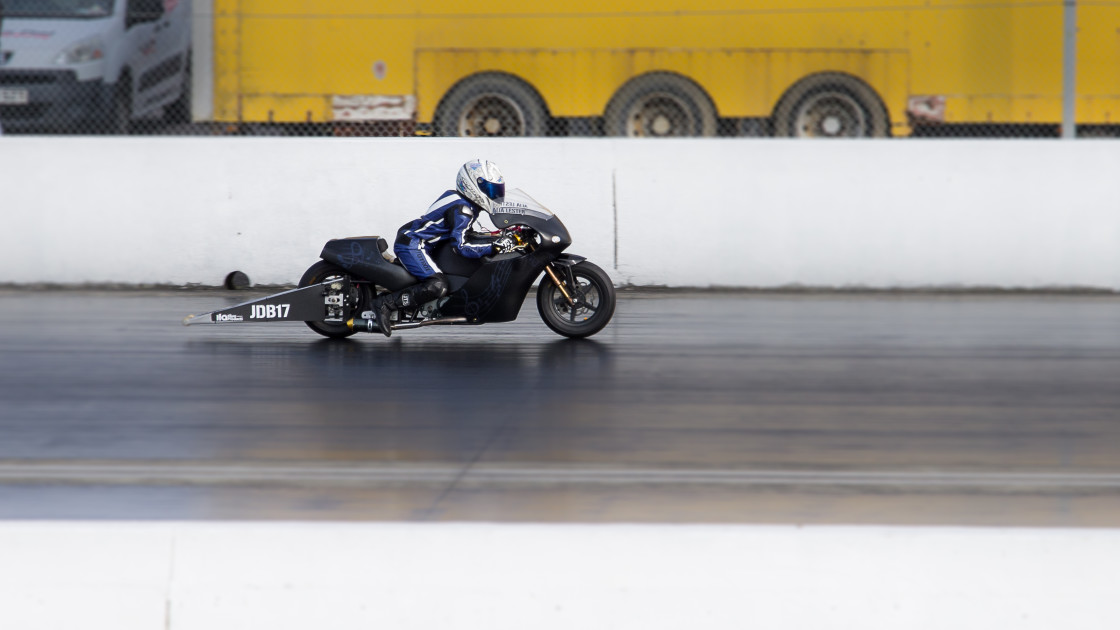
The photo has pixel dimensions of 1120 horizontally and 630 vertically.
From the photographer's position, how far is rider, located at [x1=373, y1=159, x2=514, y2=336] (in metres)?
9.55

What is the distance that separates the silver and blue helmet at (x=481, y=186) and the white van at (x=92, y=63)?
5.67m

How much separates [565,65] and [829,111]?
9.85 ft

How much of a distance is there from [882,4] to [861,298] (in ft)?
15.5

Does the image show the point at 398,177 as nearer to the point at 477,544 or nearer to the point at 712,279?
the point at 712,279

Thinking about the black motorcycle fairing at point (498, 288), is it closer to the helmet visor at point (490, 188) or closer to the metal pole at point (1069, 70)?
the helmet visor at point (490, 188)

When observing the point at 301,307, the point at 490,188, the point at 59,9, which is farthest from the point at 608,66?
the point at 301,307

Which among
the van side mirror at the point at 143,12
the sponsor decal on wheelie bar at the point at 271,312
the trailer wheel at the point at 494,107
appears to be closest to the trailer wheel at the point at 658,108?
the trailer wheel at the point at 494,107

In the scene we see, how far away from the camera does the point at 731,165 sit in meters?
12.8

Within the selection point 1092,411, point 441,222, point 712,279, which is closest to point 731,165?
point 712,279

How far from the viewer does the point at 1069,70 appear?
12977 millimetres

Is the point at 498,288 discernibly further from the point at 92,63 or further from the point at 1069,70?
the point at 92,63

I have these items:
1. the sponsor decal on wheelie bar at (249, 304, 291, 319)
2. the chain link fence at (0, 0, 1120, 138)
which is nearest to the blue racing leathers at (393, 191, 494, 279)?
the sponsor decal on wheelie bar at (249, 304, 291, 319)

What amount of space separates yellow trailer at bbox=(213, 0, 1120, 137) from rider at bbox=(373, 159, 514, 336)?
19.3ft

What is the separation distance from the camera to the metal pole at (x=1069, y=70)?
12852 mm
